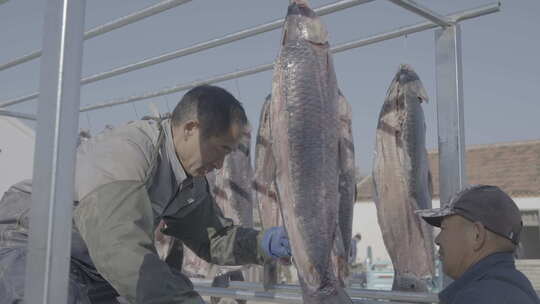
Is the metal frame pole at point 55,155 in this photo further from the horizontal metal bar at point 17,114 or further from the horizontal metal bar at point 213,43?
the horizontal metal bar at point 17,114

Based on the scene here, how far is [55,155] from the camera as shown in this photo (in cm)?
205

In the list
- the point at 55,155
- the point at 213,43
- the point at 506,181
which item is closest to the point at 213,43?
the point at 213,43

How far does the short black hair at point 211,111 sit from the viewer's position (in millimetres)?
2908

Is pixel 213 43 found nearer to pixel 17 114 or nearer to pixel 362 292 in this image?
pixel 362 292

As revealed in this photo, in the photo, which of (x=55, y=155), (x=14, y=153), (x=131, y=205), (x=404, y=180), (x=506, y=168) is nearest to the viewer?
(x=55, y=155)

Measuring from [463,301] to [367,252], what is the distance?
18.2 meters

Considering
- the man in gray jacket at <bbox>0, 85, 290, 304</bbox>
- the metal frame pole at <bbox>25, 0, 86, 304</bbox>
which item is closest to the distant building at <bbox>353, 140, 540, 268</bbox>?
the man in gray jacket at <bbox>0, 85, 290, 304</bbox>

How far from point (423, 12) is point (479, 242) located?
1517 mm

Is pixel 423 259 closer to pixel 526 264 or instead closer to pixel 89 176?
pixel 89 176

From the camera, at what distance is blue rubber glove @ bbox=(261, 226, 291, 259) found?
326cm

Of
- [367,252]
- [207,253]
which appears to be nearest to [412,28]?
[207,253]

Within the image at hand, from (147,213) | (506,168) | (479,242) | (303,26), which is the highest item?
(506,168)

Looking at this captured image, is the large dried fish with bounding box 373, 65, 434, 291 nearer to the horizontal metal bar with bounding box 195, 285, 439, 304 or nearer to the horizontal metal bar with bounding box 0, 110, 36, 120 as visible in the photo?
the horizontal metal bar with bounding box 195, 285, 439, 304

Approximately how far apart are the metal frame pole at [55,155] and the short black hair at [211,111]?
2.71 feet
